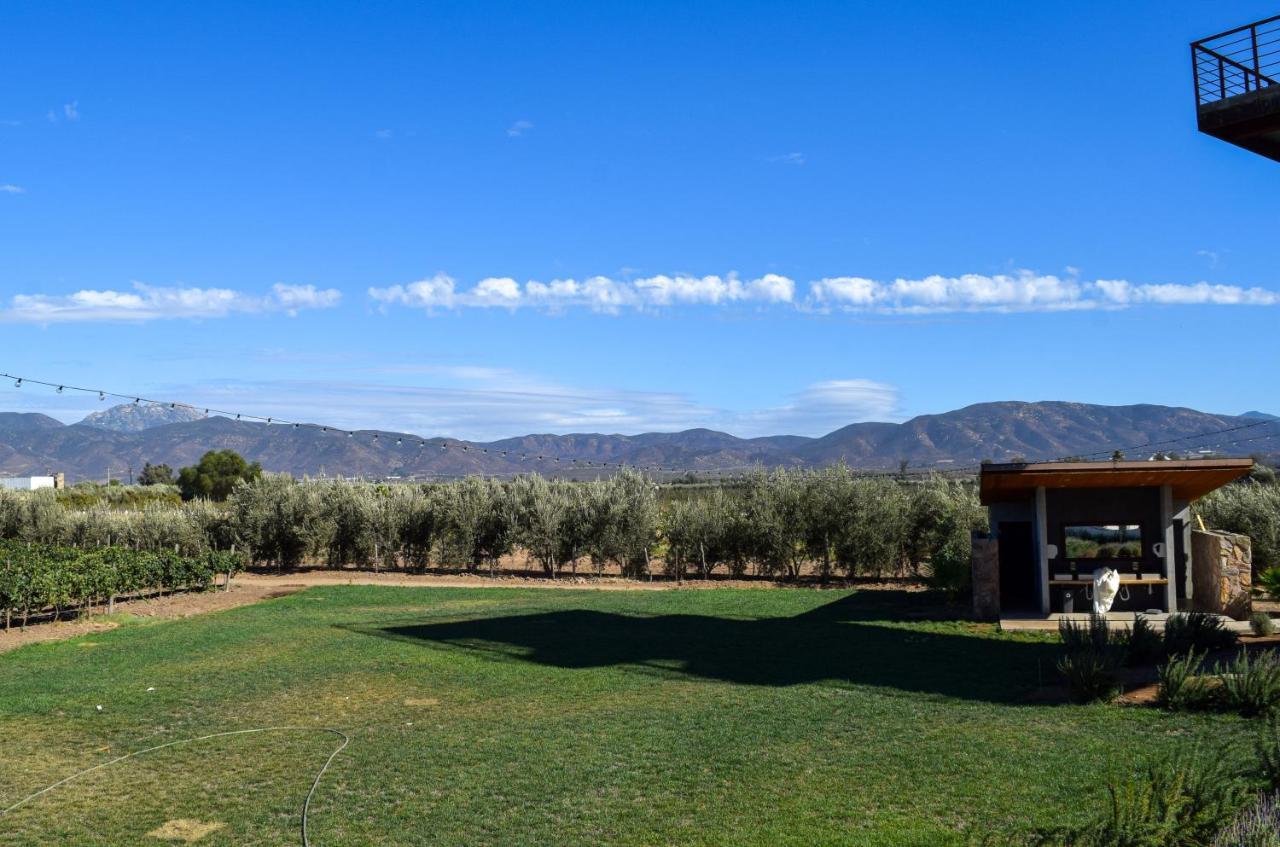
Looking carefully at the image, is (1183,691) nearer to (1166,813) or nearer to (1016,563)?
(1166,813)

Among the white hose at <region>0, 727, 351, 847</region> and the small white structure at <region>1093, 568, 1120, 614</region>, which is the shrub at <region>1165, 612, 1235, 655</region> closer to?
the small white structure at <region>1093, 568, 1120, 614</region>

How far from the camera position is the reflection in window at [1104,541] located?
17250mm

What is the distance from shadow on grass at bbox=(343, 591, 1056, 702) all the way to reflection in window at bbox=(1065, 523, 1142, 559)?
2.85 m

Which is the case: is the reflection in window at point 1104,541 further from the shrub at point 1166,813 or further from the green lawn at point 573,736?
the shrub at point 1166,813

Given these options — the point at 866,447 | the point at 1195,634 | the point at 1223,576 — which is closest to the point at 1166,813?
the point at 1195,634

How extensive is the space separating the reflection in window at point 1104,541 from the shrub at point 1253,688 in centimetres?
747

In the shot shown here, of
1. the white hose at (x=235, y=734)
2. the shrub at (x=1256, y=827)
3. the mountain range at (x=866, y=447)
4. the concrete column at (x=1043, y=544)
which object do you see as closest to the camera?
the shrub at (x=1256, y=827)

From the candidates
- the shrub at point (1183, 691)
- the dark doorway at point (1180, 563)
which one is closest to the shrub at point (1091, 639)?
the shrub at point (1183, 691)

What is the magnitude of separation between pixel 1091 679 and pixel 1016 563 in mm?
9481

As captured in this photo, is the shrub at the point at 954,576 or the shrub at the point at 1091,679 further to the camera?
the shrub at the point at 954,576

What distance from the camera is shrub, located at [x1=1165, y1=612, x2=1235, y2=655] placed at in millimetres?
12945

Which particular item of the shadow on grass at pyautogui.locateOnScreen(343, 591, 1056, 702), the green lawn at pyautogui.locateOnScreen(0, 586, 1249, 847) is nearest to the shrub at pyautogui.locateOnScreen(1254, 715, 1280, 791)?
the green lawn at pyautogui.locateOnScreen(0, 586, 1249, 847)

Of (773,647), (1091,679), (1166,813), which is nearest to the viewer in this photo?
(1166,813)

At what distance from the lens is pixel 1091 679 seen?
10539 mm
